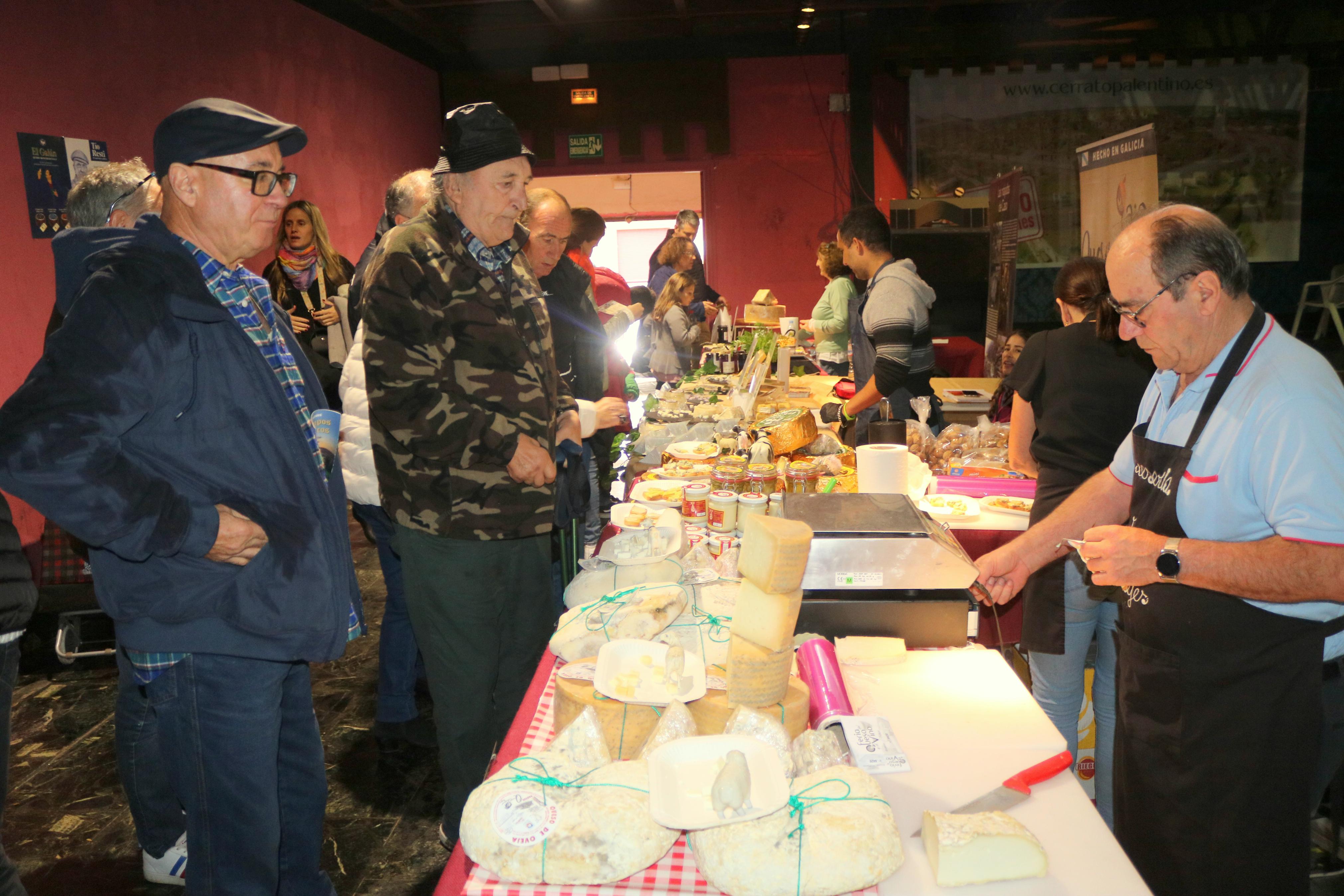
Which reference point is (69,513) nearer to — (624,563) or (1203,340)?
(624,563)

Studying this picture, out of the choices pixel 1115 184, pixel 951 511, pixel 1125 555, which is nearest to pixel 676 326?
pixel 1115 184

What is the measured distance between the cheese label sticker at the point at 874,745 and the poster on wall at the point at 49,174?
4.28 m

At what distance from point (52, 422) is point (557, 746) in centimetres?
91

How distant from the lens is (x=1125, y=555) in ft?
5.07

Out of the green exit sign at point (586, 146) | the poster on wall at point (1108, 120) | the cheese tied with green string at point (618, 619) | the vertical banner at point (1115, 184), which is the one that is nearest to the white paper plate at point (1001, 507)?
the cheese tied with green string at point (618, 619)

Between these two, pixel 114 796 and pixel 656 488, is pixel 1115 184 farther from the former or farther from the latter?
pixel 114 796

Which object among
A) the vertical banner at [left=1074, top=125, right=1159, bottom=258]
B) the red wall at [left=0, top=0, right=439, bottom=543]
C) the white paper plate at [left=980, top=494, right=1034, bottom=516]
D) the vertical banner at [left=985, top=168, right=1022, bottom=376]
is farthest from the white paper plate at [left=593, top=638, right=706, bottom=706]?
the vertical banner at [left=985, top=168, right=1022, bottom=376]

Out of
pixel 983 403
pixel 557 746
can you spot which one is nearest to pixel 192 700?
pixel 557 746

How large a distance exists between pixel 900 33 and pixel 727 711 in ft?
32.3

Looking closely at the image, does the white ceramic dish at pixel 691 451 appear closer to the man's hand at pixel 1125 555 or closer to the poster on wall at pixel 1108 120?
the man's hand at pixel 1125 555

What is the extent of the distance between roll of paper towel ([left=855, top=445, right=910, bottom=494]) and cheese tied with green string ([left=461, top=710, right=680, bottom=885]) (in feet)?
4.76

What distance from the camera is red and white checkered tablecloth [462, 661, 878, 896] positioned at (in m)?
1.11

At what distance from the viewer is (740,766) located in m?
1.10

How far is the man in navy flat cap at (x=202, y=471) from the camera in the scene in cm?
136
